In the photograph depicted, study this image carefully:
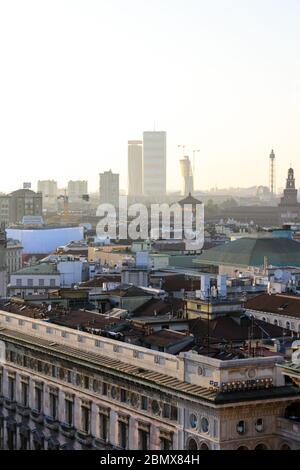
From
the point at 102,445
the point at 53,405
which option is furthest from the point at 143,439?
the point at 53,405

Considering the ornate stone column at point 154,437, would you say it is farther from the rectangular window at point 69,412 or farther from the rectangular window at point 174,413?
the rectangular window at point 69,412

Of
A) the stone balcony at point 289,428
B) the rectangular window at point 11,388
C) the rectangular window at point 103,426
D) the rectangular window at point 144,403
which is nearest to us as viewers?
the stone balcony at point 289,428

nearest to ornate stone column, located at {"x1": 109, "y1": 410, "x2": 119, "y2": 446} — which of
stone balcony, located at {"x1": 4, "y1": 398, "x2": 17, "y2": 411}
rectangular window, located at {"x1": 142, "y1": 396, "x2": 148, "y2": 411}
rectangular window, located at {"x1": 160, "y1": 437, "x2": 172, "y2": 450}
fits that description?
rectangular window, located at {"x1": 142, "y1": 396, "x2": 148, "y2": 411}

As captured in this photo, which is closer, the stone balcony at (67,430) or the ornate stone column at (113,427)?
the ornate stone column at (113,427)

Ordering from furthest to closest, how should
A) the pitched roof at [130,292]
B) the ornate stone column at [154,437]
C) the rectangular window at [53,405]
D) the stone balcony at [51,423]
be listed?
the pitched roof at [130,292] < the rectangular window at [53,405] < the stone balcony at [51,423] < the ornate stone column at [154,437]

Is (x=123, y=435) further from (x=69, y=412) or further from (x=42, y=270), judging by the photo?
(x=42, y=270)

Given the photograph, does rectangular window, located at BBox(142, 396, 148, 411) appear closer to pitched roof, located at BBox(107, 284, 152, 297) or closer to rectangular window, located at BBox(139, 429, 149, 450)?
rectangular window, located at BBox(139, 429, 149, 450)

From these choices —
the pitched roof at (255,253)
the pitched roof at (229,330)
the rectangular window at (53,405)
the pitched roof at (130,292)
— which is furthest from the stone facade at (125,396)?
the pitched roof at (255,253)
